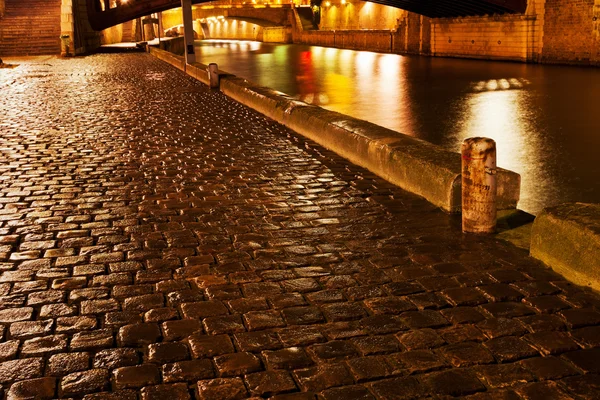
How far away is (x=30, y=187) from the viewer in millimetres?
6785

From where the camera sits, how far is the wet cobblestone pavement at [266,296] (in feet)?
9.82

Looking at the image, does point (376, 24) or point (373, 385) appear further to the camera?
point (376, 24)

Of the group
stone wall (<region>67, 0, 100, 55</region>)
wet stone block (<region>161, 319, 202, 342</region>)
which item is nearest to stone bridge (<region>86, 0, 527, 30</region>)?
stone wall (<region>67, 0, 100, 55</region>)

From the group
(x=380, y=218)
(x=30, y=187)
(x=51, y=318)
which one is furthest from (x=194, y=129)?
(x=51, y=318)

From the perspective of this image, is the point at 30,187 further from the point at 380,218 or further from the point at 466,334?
the point at 466,334

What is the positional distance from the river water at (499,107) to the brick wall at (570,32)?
1213 millimetres

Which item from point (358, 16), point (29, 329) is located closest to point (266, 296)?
point (29, 329)

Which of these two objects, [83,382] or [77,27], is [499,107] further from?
[77,27]

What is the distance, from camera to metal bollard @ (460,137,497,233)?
4.80 m

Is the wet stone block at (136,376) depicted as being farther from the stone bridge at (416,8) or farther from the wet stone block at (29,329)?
the stone bridge at (416,8)

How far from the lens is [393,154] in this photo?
656 cm

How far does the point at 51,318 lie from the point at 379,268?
203cm

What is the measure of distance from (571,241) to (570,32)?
81.1ft

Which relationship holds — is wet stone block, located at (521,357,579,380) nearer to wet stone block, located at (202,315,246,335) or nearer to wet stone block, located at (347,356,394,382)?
wet stone block, located at (347,356,394,382)
